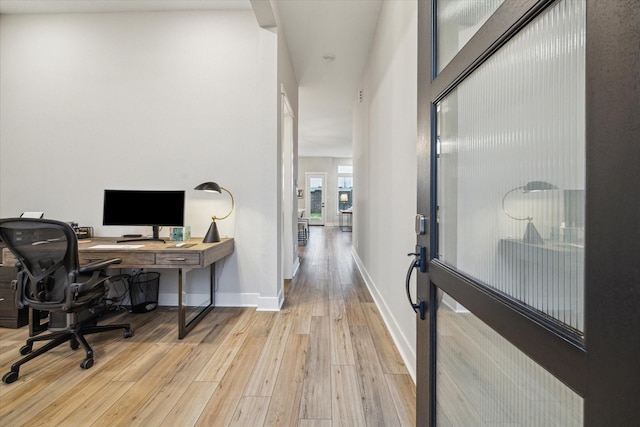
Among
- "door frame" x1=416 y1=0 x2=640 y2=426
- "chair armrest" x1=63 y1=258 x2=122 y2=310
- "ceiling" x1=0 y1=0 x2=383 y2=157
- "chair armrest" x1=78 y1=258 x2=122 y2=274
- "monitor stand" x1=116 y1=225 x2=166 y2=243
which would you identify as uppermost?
"ceiling" x1=0 y1=0 x2=383 y2=157

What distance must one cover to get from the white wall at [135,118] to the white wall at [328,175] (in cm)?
880

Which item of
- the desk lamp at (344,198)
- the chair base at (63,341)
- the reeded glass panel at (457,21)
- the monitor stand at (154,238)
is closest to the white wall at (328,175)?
the desk lamp at (344,198)

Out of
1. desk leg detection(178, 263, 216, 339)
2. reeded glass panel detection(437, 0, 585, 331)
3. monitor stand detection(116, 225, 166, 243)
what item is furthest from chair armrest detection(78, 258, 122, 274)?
reeded glass panel detection(437, 0, 585, 331)

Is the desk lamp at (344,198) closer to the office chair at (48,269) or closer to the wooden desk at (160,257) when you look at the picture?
the wooden desk at (160,257)

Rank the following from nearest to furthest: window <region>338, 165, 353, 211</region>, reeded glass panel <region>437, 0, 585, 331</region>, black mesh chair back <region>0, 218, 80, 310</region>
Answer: reeded glass panel <region>437, 0, 585, 331</region> → black mesh chair back <region>0, 218, 80, 310</region> → window <region>338, 165, 353, 211</region>

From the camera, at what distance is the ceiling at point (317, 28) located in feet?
9.44

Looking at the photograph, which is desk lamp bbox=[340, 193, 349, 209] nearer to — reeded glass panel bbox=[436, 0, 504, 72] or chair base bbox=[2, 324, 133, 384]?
chair base bbox=[2, 324, 133, 384]

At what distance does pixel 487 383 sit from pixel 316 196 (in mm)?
11401

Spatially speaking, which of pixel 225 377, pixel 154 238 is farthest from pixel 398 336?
pixel 154 238

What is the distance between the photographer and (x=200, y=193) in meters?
3.01

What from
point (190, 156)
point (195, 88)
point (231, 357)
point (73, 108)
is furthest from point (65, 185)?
point (231, 357)

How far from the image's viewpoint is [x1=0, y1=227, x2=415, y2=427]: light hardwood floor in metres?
1.48

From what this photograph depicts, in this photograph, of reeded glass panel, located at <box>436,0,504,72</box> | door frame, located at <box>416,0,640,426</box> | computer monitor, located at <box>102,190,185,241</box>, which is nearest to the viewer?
door frame, located at <box>416,0,640,426</box>

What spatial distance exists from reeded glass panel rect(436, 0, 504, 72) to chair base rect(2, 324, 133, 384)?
2645mm
